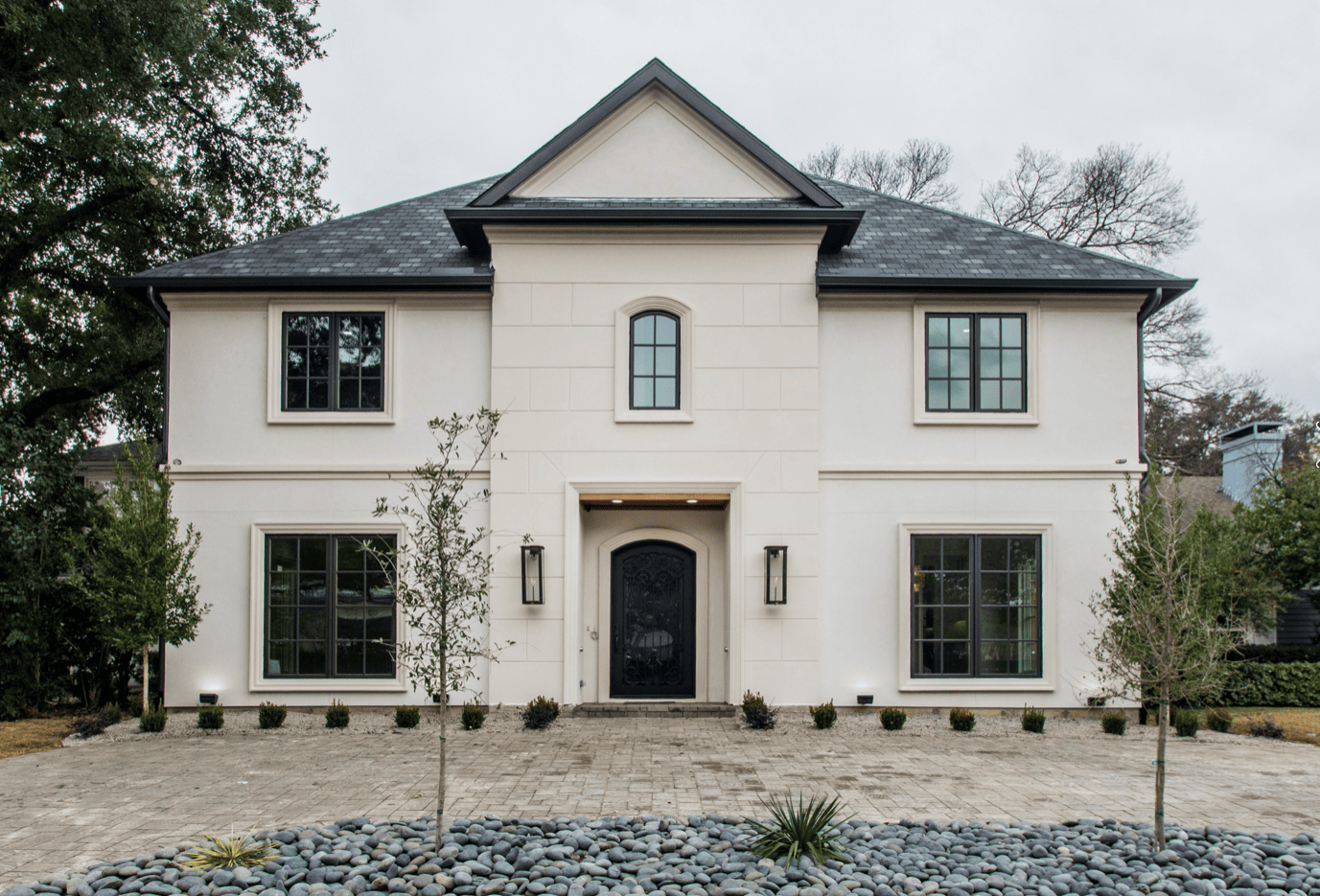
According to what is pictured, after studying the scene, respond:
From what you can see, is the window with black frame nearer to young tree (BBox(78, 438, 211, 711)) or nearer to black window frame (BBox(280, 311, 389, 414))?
black window frame (BBox(280, 311, 389, 414))

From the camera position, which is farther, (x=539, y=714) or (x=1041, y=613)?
(x=1041, y=613)

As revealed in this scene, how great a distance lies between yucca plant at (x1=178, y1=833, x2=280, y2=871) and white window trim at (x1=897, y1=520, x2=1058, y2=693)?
27.1 feet

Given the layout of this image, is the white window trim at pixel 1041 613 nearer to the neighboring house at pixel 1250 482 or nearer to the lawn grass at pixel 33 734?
the lawn grass at pixel 33 734

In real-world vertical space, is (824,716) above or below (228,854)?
below

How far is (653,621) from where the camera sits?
12.3m

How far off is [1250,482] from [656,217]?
20.8 metres

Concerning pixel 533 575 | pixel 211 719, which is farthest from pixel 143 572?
pixel 533 575

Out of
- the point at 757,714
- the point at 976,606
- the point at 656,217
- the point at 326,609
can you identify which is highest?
the point at 656,217

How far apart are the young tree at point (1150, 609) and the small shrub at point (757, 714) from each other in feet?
13.2

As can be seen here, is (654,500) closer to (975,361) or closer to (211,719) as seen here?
(975,361)

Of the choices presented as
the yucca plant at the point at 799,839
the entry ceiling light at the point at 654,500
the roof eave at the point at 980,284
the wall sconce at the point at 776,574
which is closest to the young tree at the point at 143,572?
the entry ceiling light at the point at 654,500

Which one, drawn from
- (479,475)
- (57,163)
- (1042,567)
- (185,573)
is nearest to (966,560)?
(1042,567)

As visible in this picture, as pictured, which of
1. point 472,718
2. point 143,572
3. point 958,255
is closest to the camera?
point 143,572

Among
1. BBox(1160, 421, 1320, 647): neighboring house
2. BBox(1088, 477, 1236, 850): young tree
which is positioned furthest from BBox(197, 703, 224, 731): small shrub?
BBox(1160, 421, 1320, 647): neighboring house
